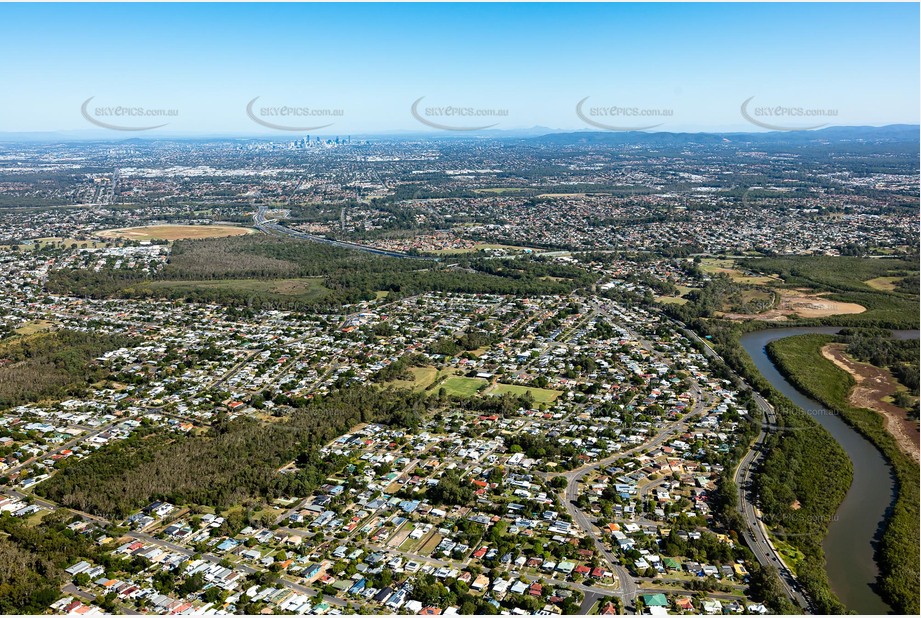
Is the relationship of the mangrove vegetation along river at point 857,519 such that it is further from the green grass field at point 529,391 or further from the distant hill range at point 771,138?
the distant hill range at point 771,138

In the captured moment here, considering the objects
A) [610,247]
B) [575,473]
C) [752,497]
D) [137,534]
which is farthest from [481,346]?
[610,247]

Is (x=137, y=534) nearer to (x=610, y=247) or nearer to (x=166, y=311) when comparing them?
(x=166, y=311)

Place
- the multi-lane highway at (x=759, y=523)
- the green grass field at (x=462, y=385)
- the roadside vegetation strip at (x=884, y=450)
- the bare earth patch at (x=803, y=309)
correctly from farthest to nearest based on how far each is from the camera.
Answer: the bare earth patch at (x=803, y=309) → the green grass field at (x=462, y=385) → the roadside vegetation strip at (x=884, y=450) → the multi-lane highway at (x=759, y=523)

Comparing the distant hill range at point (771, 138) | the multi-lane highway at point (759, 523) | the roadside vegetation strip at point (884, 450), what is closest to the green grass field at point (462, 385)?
the multi-lane highway at point (759, 523)

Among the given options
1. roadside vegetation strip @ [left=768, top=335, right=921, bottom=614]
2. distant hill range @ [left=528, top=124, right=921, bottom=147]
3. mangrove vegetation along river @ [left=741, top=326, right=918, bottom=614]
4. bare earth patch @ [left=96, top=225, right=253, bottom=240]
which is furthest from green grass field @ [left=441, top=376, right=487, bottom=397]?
distant hill range @ [left=528, top=124, right=921, bottom=147]

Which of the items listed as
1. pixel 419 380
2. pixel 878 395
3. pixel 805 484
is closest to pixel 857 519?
A: pixel 805 484

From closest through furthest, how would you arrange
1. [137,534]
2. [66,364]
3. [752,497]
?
[137,534] → [752,497] → [66,364]
